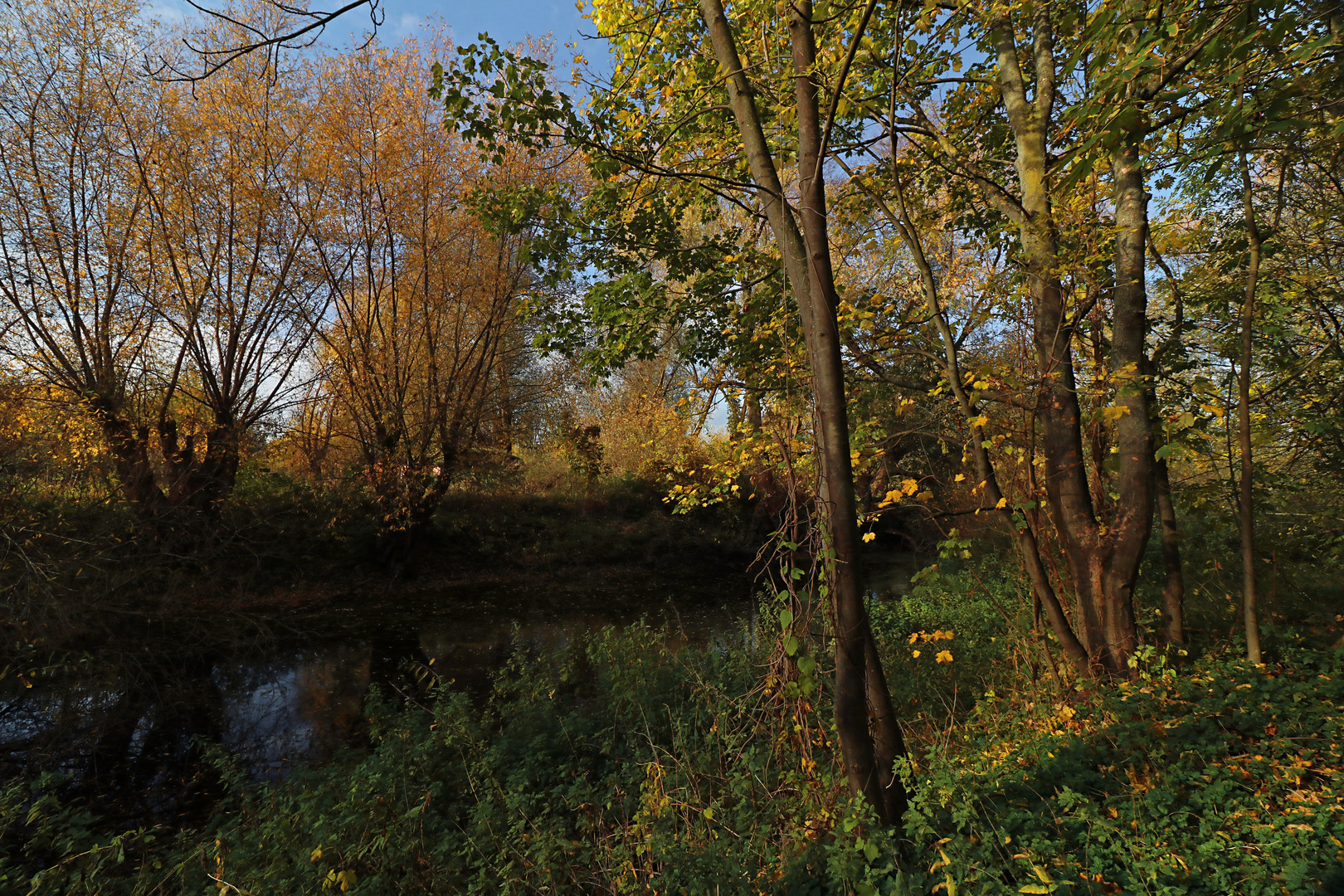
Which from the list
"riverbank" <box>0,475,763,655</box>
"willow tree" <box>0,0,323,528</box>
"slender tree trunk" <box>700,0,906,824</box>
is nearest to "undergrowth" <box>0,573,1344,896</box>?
"slender tree trunk" <box>700,0,906,824</box>

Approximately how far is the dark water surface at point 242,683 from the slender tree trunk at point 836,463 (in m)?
4.00

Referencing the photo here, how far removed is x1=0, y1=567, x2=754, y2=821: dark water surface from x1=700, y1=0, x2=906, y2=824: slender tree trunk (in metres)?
4.00

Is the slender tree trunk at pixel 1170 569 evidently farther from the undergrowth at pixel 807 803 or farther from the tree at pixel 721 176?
the tree at pixel 721 176

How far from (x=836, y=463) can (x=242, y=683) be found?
9.60 metres

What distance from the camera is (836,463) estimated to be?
8.87 ft

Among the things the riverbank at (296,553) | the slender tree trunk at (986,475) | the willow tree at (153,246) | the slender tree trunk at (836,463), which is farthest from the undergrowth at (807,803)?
the willow tree at (153,246)

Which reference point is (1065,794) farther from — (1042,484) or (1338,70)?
(1338,70)

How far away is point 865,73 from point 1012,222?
1.92 metres

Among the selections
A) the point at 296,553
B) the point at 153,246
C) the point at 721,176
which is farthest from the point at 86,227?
→ the point at 721,176

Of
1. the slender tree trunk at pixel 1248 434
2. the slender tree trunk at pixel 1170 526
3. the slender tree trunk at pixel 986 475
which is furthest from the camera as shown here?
the slender tree trunk at pixel 1170 526

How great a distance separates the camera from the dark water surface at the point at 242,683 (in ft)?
20.0

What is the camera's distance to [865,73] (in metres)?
5.40

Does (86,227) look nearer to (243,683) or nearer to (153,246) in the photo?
(153,246)

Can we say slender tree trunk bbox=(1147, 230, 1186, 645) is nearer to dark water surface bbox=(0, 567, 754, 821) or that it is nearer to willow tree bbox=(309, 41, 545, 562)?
dark water surface bbox=(0, 567, 754, 821)
